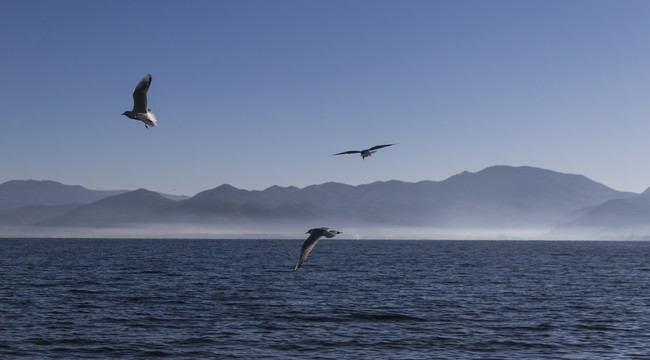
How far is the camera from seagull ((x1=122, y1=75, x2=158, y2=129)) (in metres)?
20.9

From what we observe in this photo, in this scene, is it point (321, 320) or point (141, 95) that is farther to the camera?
point (321, 320)

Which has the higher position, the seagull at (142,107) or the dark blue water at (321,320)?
the seagull at (142,107)

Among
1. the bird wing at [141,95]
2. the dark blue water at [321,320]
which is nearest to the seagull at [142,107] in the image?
the bird wing at [141,95]

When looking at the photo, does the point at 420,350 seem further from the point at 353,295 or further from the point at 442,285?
the point at 442,285

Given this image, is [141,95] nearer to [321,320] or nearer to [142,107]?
[142,107]

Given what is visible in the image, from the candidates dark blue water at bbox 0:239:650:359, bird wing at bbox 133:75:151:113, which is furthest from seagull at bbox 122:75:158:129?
dark blue water at bbox 0:239:650:359

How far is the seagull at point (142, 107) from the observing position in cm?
2086

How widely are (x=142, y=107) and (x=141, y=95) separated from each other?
490mm

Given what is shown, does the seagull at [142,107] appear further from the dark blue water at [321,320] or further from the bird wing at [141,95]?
the dark blue water at [321,320]

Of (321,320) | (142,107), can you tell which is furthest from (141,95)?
(321,320)

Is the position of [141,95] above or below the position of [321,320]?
above

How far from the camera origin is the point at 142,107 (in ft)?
70.1

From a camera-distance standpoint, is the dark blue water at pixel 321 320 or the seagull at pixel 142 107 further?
the dark blue water at pixel 321 320

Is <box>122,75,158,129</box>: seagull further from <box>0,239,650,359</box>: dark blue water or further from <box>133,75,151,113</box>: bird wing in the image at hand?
<box>0,239,650,359</box>: dark blue water
